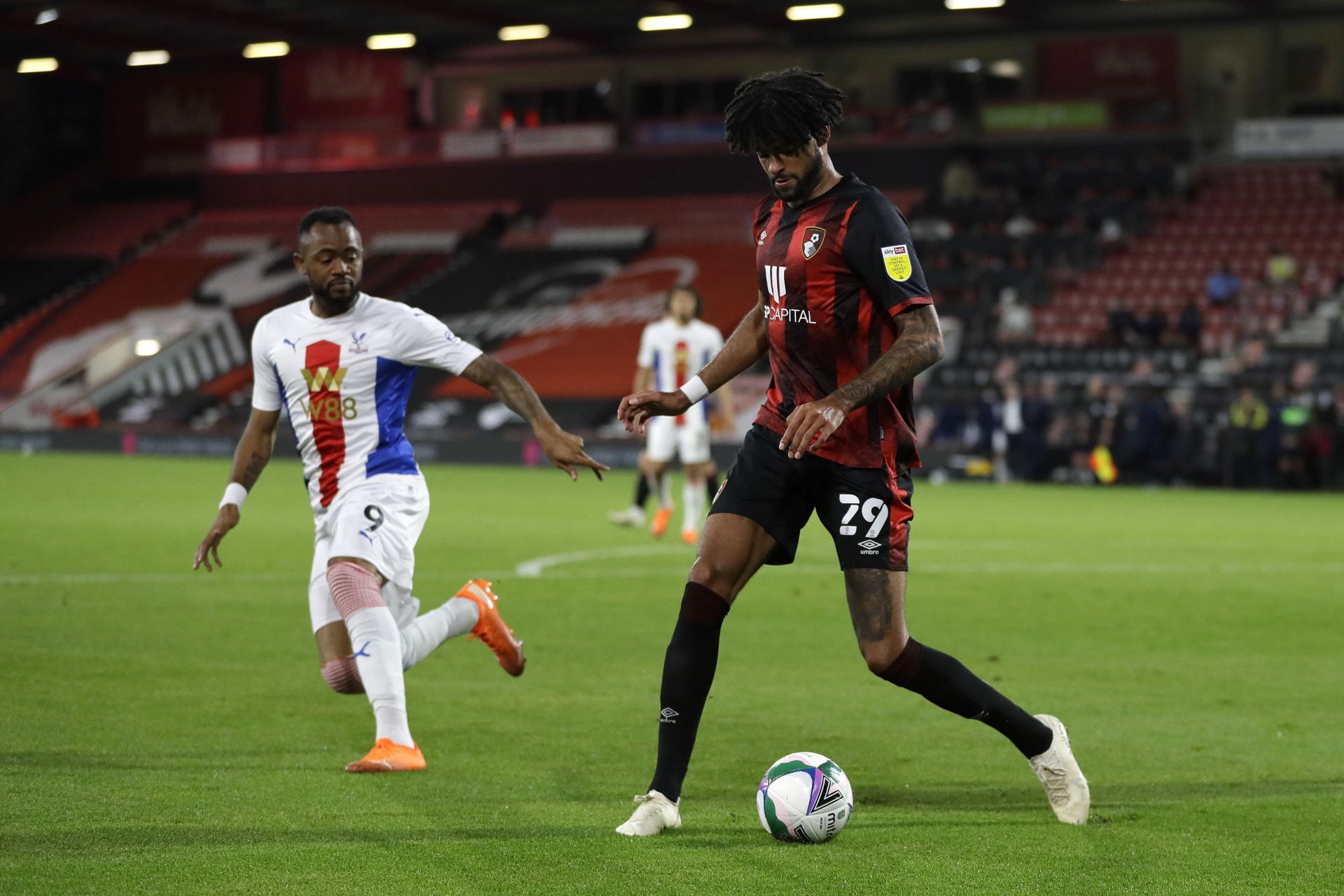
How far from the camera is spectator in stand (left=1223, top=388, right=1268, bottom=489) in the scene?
86.2 ft

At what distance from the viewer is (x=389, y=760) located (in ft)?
19.2

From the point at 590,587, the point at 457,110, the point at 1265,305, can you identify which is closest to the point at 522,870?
the point at 590,587

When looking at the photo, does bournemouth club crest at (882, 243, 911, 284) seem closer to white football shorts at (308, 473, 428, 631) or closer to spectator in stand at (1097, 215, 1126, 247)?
white football shorts at (308, 473, 428, 631)

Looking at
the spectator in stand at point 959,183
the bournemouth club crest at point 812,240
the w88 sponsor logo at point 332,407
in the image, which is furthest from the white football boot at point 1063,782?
the spectator in stand at point 959,183

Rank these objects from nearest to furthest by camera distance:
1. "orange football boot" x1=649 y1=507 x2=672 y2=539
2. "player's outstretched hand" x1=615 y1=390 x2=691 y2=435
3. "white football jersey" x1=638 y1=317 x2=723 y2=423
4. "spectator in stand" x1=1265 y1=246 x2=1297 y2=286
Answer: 1. "player's outstretched hand" x1=615 y1=390 x2=691 y2=435
2. "white football jersey" x1=638 y1=317 x2=723 y2=423
3. "orange football boot" x1=649 y1=507 x2=672 y2=539
4. "spectator in stand" x1=1265 y1=246 x2=1297 y2=286

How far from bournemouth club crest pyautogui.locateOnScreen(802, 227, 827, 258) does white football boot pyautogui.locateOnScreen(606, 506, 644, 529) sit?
37.9 ft

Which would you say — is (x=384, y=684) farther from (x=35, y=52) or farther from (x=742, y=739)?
(x=35, y=52)

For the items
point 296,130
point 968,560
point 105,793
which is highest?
point 296,130

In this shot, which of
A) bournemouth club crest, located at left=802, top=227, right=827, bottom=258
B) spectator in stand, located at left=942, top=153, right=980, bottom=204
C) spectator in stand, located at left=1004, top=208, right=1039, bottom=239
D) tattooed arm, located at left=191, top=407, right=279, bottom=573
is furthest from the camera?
spectator in stand, located at left=942, top=153, right=980, bottom=204

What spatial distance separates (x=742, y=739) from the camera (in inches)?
261

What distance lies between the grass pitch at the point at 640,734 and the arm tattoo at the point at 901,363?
4.16ft

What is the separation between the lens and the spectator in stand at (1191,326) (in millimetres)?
29297

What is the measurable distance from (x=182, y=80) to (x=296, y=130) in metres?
Result: 4.16

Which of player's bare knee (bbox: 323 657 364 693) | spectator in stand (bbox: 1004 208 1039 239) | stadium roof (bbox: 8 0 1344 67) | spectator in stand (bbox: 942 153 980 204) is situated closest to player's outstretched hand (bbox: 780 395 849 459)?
player's bare knee (bbox: 323 657 364 693)
